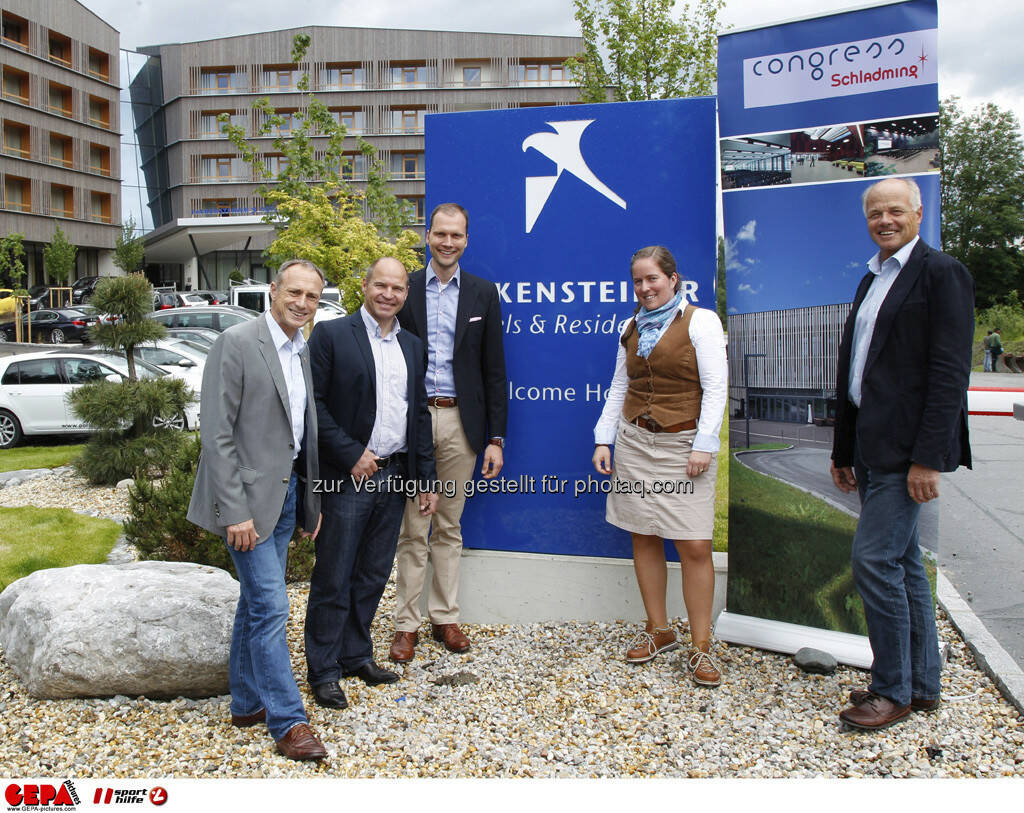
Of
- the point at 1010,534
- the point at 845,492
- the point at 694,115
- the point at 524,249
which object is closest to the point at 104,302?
the point at 524,249

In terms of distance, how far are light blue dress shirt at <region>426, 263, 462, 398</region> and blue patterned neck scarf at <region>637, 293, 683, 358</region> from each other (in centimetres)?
97

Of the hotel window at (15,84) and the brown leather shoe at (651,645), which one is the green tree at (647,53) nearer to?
the brown leather shoe at (651,645)

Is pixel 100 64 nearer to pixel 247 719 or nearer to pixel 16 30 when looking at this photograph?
pixel 16 30

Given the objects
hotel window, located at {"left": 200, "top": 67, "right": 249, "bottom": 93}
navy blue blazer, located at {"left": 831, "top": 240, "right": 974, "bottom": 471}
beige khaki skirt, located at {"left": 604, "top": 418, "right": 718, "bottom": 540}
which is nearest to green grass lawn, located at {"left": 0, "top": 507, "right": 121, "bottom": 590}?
beige khaki skirt, located at {"left": 604, "top": 418, "right": 718, "bottom": 540}

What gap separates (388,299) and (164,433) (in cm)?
678

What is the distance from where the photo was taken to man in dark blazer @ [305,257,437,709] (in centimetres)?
368

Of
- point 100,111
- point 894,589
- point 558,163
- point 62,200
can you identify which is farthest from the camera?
point 100,111

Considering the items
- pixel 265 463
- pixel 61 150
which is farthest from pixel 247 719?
pixel 61 150

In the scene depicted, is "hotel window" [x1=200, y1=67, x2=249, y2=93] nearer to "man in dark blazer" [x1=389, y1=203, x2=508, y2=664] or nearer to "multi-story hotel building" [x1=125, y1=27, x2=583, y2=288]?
"multi-story hotel building" [x1=125, y1=27, x2=583, y2=288]

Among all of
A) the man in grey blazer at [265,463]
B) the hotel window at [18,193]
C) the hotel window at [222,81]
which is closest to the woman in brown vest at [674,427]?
the man in grey blazer at [265,463]

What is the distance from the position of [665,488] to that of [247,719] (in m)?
2.07

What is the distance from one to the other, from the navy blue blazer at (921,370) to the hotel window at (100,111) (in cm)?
5426

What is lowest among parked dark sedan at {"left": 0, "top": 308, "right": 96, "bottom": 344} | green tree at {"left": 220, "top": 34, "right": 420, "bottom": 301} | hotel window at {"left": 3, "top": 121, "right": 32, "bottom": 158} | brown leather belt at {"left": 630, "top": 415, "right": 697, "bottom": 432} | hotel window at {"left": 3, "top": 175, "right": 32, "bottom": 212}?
brown leather belt at {"left": 630, "top": 415, "right": 697, "bottom": 432}

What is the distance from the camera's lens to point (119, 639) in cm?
369
